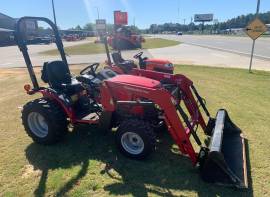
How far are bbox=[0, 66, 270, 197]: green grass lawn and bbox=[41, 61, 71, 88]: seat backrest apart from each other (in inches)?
40.8

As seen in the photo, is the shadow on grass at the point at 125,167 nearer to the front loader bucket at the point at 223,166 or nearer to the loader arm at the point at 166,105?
the front loader bucket at the point at 223,166

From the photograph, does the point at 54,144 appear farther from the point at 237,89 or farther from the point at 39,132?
the point at 237,89

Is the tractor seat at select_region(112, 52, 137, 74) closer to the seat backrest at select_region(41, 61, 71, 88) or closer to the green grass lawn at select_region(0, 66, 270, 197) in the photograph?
the seat backrest at select_region(41, 61, 71, 88)

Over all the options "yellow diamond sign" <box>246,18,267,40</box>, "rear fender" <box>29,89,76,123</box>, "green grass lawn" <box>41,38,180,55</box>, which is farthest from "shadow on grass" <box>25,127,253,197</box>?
"green grass lawn" <box>41,38,180,55</box>

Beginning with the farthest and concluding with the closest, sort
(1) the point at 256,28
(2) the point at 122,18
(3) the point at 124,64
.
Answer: (2) the point at 122,18 → (1) the point at 256,28 → (3) the point at 124,64

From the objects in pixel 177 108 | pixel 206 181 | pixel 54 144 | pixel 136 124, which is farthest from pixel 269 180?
pixel 54 144

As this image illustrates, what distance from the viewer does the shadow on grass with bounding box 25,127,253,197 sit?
12.3ft

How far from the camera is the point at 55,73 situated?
5.36 meters

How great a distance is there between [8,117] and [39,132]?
197 centimetres

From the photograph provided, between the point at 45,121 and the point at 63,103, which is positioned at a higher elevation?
the point at 63,103

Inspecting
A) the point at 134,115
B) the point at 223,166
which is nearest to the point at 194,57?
the point at 134,115

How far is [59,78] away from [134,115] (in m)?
1.81

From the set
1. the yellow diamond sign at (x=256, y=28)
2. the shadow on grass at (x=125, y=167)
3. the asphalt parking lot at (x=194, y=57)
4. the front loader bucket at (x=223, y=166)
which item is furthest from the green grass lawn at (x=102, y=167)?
the asphalt parking lot at (x=194, y=57)

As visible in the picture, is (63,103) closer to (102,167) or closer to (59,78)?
(59,78)
